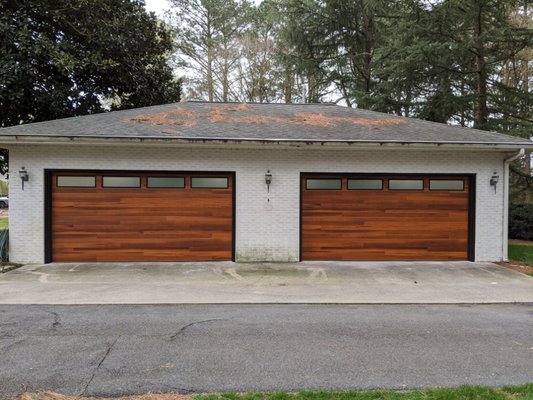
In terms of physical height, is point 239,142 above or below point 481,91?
below

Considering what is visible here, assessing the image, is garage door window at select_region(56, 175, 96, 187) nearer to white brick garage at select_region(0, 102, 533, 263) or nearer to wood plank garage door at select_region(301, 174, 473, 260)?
white brick garage at select_region(0, 102, 533, 263)

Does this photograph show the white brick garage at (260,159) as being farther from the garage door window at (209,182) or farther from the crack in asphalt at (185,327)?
the crack in asphalt at (185,327)

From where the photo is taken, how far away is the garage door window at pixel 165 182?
9.30 metres

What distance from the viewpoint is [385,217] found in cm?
962

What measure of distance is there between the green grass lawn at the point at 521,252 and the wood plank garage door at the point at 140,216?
7.45m

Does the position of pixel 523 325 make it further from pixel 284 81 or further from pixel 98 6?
pixel 284 81

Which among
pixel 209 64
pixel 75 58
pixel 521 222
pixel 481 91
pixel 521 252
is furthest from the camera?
pixel 209 64

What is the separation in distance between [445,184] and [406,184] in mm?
990

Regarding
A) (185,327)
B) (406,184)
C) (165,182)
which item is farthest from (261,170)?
(185,327)

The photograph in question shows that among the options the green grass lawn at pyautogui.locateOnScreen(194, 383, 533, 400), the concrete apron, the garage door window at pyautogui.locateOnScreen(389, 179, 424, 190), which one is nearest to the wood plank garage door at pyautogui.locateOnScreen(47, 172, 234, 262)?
the concrete apron

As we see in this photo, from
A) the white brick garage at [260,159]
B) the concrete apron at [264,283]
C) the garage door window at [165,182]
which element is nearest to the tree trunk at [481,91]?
the white brick garage at [260,159]

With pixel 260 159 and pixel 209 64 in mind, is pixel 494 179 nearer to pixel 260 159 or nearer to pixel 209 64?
pixel 260 159

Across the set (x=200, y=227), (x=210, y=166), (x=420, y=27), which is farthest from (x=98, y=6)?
(x=420, y=27)

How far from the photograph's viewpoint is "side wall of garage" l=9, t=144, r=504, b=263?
895cm
